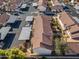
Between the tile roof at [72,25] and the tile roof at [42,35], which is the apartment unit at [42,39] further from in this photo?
the tile roof at [72,25]

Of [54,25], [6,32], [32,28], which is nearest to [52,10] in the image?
[54,25]

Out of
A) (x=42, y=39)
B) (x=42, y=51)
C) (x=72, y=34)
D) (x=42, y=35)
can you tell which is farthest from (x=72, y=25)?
(x=42, y=51)

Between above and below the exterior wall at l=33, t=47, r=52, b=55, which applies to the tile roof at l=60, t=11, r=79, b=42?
below

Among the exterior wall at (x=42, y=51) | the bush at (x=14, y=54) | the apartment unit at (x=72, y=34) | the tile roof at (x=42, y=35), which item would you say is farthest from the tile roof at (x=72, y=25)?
the bush at (x=14, y=54)

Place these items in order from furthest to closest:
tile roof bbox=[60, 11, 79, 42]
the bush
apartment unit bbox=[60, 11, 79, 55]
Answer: tile roof bbox=[60, 11, 79, 42]
apartment unit bbox=[60, 11, 79, 55]
the bush

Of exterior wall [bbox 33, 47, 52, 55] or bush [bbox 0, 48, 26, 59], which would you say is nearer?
bush [bbox 0, 48, 26, 59]

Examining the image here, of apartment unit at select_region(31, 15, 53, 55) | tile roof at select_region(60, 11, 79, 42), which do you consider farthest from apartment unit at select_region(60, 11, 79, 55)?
apartment unit at select_region(31, 15, 53, 55)

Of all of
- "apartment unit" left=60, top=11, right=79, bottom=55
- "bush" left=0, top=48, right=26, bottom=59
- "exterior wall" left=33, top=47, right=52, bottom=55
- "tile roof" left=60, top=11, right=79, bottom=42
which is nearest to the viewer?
"bush" left=0, top=48, right=26, bottom=59

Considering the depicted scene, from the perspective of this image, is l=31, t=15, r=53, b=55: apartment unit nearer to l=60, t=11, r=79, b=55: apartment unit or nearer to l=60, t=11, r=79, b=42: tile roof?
l=60, t=11, r=79, b=55: apartment unit

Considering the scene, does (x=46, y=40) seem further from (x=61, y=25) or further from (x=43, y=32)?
(x=61, y=25)
